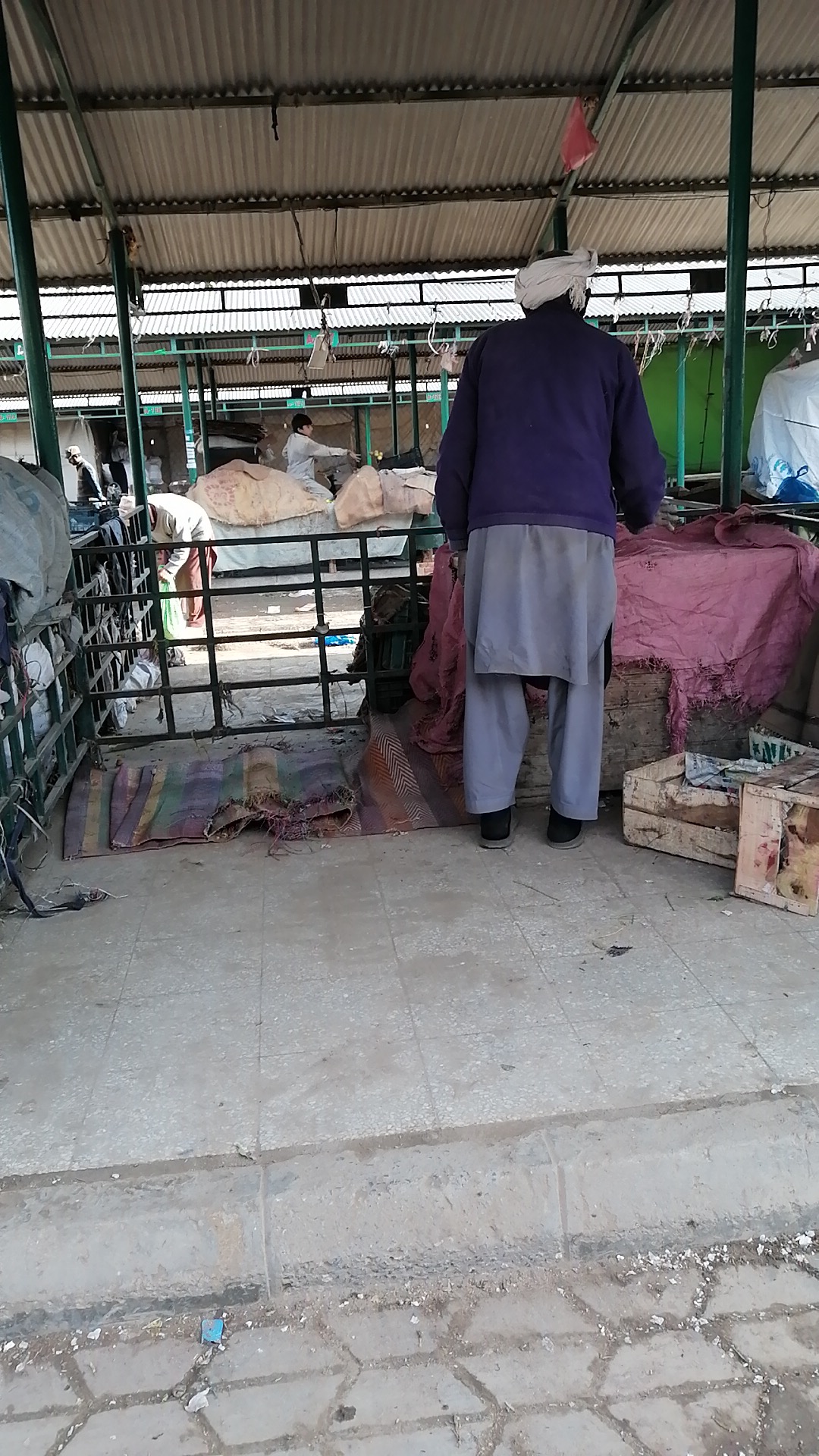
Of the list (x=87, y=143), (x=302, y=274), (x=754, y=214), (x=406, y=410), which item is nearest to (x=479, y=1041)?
(x=87, y=143)

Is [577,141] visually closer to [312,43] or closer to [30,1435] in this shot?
[312,43]

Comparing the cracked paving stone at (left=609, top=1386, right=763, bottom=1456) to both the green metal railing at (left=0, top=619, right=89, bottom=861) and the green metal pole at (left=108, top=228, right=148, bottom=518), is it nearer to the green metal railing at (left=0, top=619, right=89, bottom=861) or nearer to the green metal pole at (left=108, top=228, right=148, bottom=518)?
the green metal railing at (left=0, top=619, right=89, bottom=861)

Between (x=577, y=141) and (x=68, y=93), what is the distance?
2.79 metres

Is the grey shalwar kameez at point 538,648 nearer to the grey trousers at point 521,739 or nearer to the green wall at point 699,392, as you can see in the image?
the grey trousers at point 521,739

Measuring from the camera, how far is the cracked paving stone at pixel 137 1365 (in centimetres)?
200

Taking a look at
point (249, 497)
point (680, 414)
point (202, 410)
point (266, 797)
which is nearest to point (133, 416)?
point (266, 797)

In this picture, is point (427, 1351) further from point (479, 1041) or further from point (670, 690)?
point (670, 690)

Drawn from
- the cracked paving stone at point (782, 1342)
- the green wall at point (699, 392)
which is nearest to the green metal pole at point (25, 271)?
the cracked paving stone at point (782, 1342)

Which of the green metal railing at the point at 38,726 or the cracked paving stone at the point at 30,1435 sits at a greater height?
the green metal railing at the point at 38,726

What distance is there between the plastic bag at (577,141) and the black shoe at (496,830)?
4.04 metres

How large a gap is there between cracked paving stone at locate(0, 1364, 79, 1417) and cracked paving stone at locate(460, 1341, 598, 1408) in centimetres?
77

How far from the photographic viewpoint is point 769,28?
596 centimetres

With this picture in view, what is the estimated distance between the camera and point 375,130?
6.50 m

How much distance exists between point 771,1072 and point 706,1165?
1.09 ft
